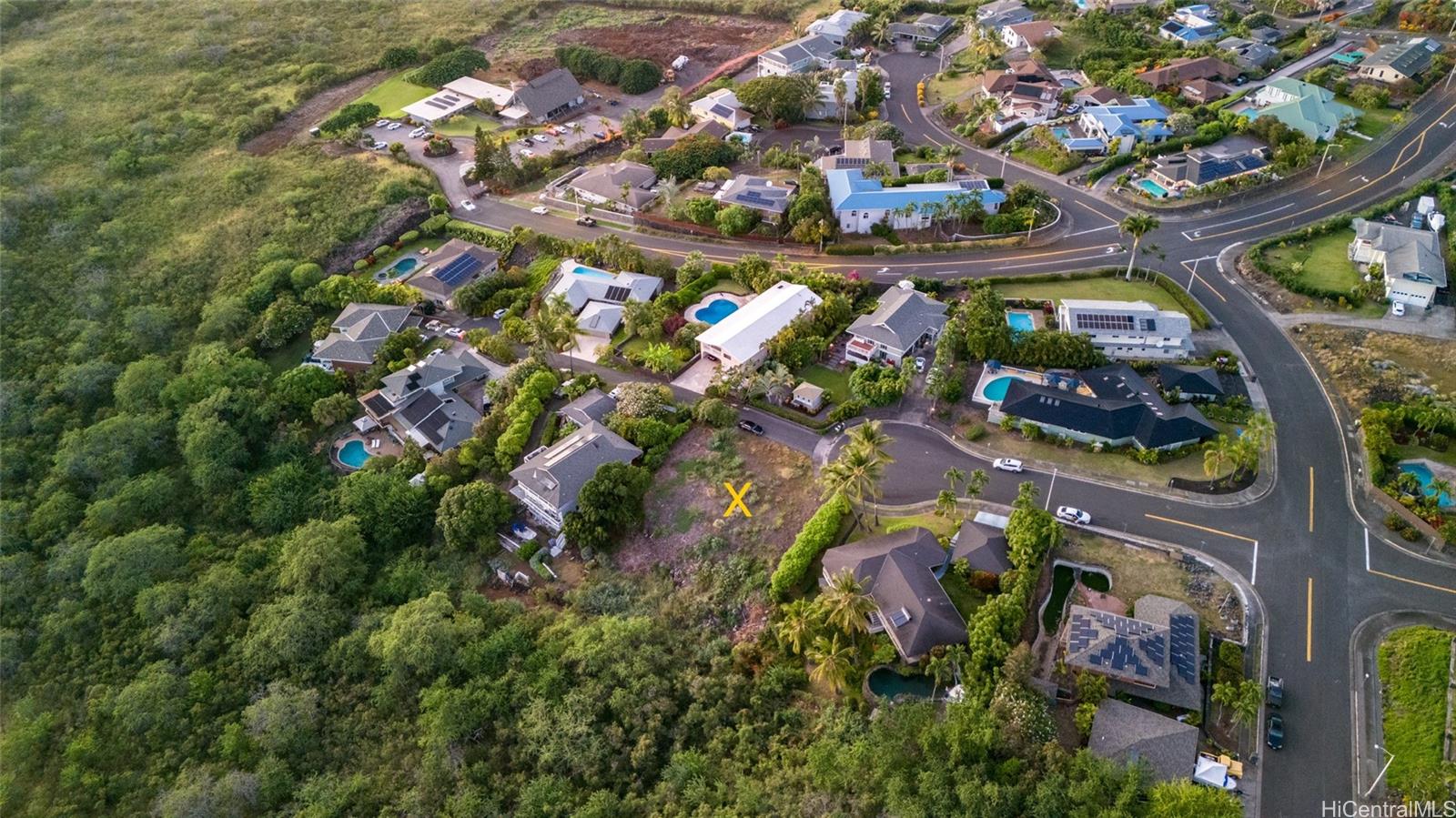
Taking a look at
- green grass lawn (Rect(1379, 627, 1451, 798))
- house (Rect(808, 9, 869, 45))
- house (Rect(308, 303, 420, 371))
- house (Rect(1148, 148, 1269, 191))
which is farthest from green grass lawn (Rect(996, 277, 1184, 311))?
house (Rect(808, 9, 869, 45))

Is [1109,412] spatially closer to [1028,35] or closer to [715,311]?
[715,311]

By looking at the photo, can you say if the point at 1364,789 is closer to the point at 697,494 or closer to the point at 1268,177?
the point at 697,494

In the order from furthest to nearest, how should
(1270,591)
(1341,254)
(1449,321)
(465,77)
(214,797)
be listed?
(465,77), (1341,254), (1449,321), (1270,591), (214,797)

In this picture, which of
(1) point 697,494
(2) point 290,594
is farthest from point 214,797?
(1) point 697,494

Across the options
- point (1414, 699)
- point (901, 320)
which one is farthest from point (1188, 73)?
point (1414, 699)

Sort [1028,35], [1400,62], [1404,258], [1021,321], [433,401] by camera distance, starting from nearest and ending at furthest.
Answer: [433,401]
[1021,321]
[1404,258]
[1400,62]
[1028,35]
